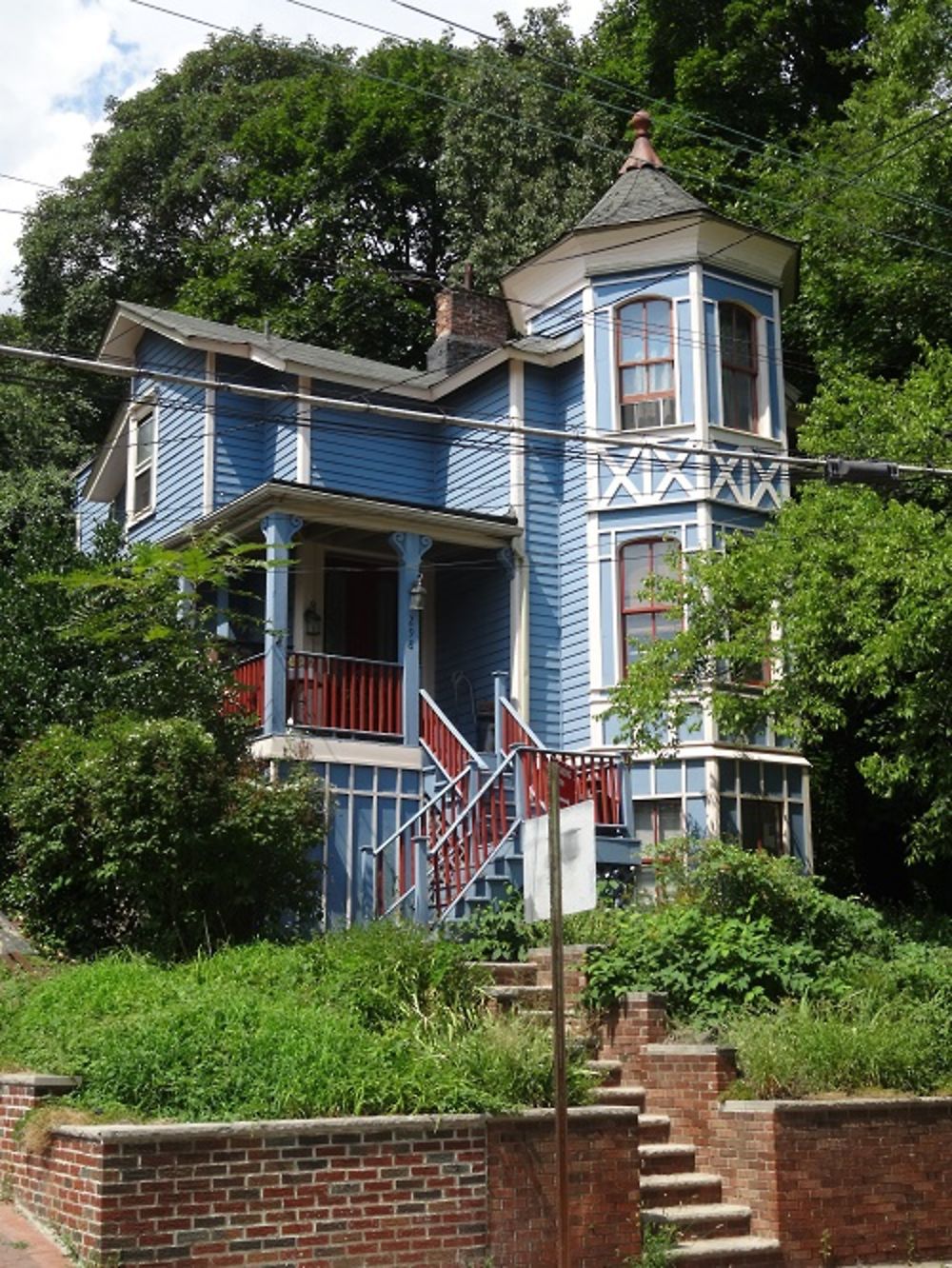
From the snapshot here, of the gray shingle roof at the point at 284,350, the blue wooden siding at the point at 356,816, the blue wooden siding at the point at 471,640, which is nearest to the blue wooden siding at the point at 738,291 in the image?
the blue wooden siding at the point at 471,640

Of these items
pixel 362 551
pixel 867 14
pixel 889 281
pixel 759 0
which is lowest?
pixel 362 551

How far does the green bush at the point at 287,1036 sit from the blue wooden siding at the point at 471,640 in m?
8.80

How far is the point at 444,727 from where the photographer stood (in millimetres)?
18172

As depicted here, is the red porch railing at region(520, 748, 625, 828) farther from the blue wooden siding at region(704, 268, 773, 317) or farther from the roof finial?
the roof finial

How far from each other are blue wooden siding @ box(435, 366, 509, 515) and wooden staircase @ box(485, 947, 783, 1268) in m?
9.68

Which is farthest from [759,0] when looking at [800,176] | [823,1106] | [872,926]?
[823,1106]

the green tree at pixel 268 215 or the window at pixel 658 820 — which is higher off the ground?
the green tree at pixel 268 215

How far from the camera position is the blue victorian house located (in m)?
17.3

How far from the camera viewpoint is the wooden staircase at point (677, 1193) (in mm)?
10508

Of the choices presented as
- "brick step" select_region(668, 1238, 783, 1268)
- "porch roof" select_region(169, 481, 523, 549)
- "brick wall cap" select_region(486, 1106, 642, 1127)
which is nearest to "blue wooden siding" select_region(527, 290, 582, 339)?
"porch roof" select_region(169, 481, 523, 549)

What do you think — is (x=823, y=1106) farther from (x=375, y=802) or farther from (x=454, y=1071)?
(x=375, y=802)

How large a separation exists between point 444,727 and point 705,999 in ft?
20.1

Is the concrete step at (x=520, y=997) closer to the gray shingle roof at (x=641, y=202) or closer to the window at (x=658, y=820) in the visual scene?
the window at (x=658, y=820)

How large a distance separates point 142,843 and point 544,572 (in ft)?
28.2
